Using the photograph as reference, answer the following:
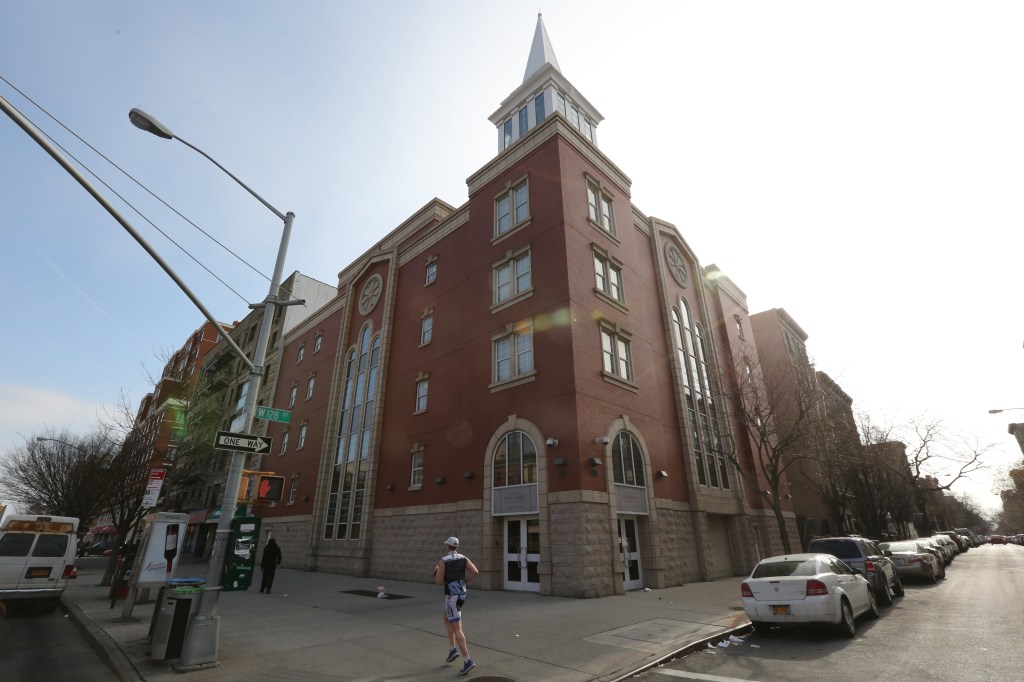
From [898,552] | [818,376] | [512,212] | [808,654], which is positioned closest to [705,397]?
[818,376]

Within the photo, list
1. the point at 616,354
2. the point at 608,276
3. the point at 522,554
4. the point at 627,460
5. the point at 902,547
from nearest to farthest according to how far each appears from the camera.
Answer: the point at 522,554
the point at 627,460
the point at 902,547
the point at 616,354
the point at 608,276

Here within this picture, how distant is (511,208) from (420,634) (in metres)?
17.8

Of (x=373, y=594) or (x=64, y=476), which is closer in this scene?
(x=373, y=594)

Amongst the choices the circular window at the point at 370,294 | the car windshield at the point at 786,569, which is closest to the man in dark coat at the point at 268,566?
the car windshield at the point at 786,569

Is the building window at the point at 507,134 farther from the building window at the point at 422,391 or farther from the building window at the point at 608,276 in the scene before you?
the building window at the point at 422,391

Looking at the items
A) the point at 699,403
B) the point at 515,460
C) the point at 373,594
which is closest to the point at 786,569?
the point at 515,460

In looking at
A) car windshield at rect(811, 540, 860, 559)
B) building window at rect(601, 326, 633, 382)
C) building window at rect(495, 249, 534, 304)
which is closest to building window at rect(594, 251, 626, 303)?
building window at rect(601, 326, 633, 382)

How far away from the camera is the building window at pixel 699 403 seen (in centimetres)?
2384

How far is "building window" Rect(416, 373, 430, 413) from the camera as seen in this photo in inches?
939

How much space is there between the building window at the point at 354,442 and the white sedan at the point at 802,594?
63.7 ft

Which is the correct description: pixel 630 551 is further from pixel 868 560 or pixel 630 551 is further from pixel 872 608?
pixel 872 608

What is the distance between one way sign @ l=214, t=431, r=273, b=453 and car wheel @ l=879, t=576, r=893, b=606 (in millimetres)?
16319

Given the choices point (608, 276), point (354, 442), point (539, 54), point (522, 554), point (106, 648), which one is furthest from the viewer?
point (539, 54)

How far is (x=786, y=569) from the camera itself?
10172 mm
